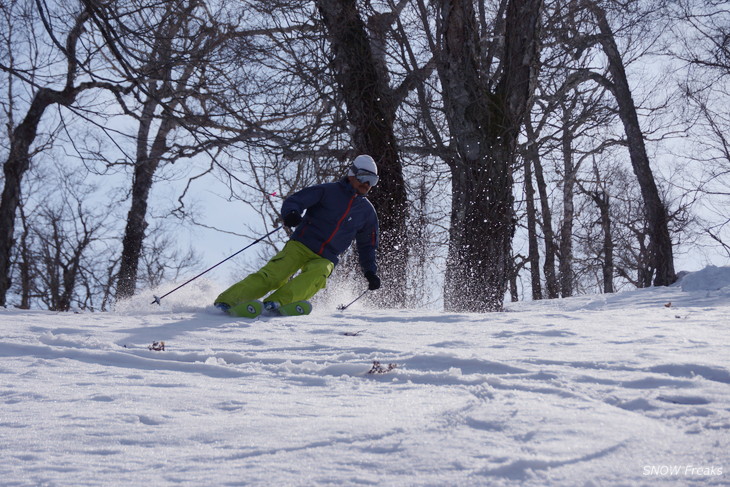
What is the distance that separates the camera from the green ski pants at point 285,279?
228 inches

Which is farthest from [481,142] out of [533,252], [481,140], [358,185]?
[533,252]

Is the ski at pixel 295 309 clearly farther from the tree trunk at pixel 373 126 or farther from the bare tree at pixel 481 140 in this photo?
the bare tree at pixel 481 140

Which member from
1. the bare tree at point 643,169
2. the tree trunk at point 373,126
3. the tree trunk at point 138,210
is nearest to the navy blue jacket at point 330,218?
the tree trunk at point 373,126

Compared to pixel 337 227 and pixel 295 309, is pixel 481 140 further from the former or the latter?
pixel 295 309

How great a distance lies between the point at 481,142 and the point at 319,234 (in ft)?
12.3

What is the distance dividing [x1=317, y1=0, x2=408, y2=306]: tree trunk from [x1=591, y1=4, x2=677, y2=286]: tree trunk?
476 centimetres

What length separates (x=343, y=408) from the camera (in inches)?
92.0

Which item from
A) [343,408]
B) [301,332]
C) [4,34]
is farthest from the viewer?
[4,34]

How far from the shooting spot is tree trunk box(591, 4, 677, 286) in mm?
12188

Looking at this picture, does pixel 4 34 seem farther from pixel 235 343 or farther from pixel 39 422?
pixel 39 422

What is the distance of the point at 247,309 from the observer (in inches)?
211

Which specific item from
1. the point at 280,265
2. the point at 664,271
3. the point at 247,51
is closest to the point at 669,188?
the point at 664,271

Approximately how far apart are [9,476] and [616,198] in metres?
22.4

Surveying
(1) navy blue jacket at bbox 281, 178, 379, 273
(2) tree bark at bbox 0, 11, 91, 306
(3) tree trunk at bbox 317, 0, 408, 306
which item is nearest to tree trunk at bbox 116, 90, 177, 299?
(2) tree bark at bbox 0, 11, 91, 306
